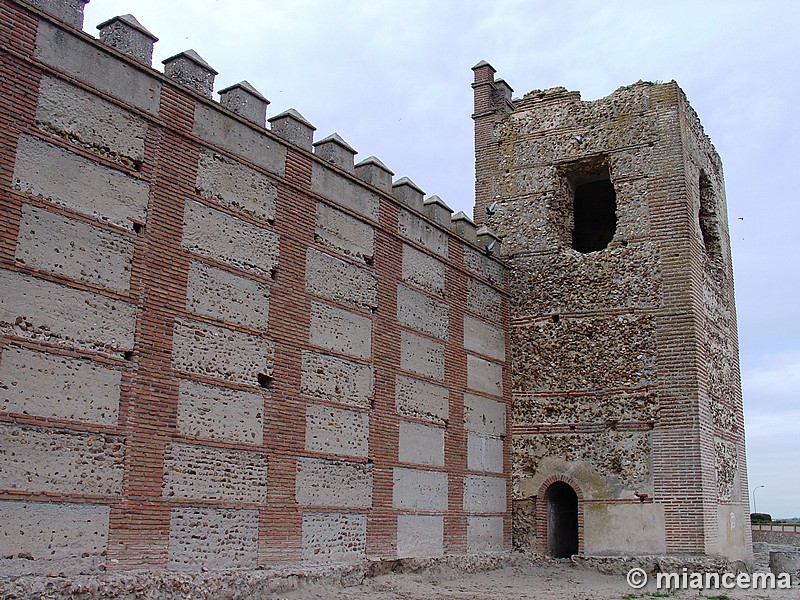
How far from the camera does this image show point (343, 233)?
39.5ft

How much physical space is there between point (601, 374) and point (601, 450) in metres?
1.33

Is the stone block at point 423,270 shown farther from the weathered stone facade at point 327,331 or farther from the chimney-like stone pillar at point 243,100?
the chimney-like stone pillar at point 243,100

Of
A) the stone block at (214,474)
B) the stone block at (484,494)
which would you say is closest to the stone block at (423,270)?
the stone block at (484,494)

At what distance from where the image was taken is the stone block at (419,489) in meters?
12.2

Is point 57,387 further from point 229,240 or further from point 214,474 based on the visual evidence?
point 229,240

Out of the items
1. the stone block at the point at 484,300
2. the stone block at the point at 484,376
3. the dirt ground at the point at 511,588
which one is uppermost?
the stone block at the point at 484,300

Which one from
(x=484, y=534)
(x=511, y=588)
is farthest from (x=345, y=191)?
(x=511, y=588)

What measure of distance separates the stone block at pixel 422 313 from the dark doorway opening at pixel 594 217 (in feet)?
18.2

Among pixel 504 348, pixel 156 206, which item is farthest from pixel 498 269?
pixel 156 206

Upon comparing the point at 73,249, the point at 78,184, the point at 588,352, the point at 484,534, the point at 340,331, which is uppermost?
the point at 78,184

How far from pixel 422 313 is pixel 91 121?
6.23m

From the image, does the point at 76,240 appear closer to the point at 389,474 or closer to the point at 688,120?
the point at 389,474

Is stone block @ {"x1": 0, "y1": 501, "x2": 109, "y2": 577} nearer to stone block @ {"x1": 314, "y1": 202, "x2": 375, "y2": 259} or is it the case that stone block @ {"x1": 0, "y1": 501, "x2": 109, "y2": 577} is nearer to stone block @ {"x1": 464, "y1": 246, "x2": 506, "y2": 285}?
stone block @ {"x1": 314, "y1": 202, "x2": 375, "y2": 259}

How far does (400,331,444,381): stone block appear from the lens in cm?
1290
